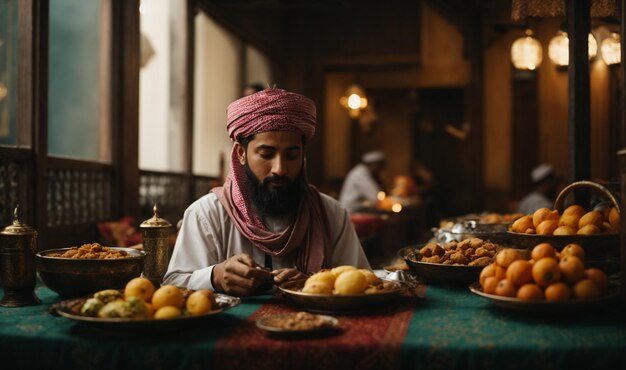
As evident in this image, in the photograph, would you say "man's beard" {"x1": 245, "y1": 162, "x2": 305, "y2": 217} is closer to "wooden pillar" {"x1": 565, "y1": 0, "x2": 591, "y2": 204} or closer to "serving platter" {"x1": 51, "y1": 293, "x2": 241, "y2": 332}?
→ "serving platter" {"x1": 51, "y1": 293, "x2": 241, "y2": 332}

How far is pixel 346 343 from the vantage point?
168 centimetres

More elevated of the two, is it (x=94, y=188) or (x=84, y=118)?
(x=84, y=118)

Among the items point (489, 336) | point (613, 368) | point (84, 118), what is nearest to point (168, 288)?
point (489, 336)

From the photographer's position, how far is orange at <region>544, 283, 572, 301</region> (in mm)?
1852

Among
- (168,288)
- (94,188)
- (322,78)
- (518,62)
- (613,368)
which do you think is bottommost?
(613,368)

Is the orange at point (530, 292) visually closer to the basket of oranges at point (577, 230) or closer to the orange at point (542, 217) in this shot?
the basket of oranges at point (577, 230)

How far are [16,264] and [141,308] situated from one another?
74 cm

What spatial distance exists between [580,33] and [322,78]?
9.46 metres

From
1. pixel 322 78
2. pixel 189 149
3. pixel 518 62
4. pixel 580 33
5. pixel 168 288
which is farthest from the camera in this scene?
pixel 322 78

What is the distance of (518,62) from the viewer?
699cm

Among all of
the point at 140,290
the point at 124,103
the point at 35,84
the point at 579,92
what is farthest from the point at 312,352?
the point at 124,103

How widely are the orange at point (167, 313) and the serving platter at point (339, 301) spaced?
1.43ft

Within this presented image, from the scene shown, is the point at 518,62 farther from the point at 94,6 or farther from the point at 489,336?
the point at 489,336

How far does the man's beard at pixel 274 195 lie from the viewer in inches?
106
